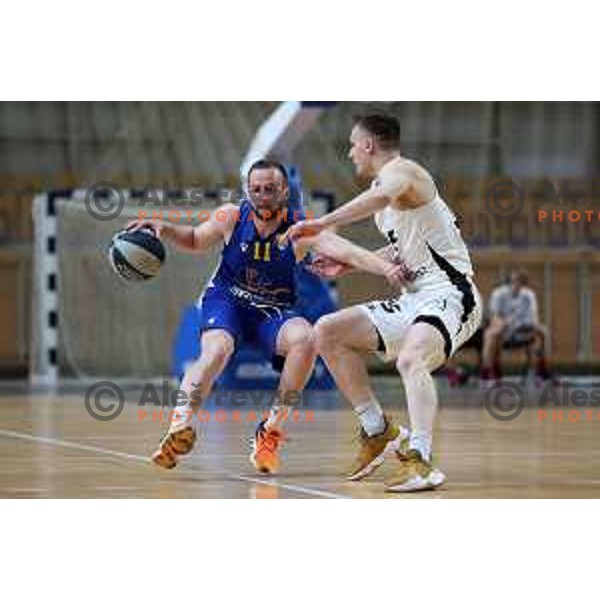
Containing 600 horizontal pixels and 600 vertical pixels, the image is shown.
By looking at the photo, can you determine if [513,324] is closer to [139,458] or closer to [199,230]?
[139,458]

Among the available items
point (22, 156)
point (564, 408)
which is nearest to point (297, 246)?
point (564, 408)

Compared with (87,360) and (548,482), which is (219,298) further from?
(87,360)

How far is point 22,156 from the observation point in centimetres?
2581

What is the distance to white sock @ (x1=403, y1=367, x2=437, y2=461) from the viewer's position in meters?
8.00

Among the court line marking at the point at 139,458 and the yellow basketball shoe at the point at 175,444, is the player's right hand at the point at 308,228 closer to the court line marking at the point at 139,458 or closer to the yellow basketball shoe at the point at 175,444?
the court line marking at the point at 139,458

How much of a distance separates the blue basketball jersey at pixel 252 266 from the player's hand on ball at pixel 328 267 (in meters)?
0.41

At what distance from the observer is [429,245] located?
8.43 metres

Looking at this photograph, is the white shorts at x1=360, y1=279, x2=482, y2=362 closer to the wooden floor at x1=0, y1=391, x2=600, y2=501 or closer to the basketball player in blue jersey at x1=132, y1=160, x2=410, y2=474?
the basketball player in blue jersey at x1=132, y1=160, x2=410, y2=474

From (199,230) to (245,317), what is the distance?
0.52 m

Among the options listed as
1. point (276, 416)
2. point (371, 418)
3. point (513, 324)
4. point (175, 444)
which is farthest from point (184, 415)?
point (513, 324)

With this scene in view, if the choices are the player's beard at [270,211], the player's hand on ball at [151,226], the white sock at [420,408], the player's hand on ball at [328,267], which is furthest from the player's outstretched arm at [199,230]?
the white sock at [420,408]

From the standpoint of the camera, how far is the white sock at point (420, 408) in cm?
800
